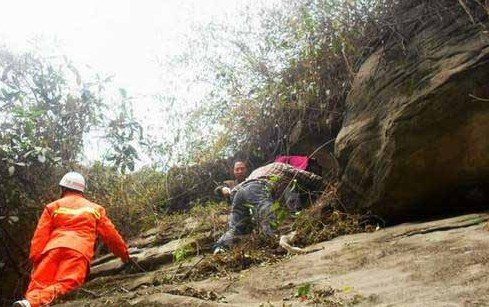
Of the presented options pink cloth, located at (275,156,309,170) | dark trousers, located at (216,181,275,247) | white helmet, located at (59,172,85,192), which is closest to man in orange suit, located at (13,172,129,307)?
white helmet, located at (59,172,85,192)

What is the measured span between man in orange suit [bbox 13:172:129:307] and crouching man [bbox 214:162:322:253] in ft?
4.66

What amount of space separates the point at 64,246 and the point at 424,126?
4053mm

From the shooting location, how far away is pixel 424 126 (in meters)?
4.90

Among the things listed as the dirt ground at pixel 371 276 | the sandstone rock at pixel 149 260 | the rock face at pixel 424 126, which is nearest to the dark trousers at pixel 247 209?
the sandstone rock at pixel 149 260

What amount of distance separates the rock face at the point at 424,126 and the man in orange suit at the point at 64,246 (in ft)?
9.80

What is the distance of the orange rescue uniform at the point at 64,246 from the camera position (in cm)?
506

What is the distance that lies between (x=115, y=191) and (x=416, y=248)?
5.95 m

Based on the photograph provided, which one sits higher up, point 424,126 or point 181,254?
point 424,126

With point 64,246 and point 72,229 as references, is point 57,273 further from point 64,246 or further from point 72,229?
point 72,229

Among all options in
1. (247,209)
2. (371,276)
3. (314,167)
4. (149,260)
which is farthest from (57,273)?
(314,167)

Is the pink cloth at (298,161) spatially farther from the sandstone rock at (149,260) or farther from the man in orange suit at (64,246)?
the man in orange suit at (64,246)

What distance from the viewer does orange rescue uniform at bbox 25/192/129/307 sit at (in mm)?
5059

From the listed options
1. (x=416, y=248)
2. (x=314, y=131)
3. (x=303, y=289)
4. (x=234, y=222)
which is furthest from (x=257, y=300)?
(x=314, y=131)

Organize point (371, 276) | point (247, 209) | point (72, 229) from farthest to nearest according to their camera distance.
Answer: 1. point (247, 209)
2. point (72, 229)
3. point (371, 276)
